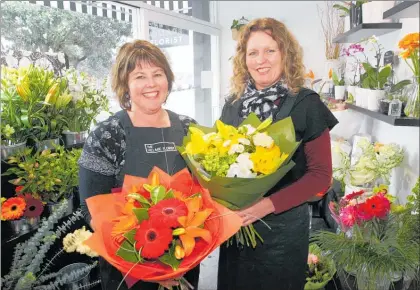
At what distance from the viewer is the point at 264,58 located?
109 cm

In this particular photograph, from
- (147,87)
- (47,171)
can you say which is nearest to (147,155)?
(147,87)

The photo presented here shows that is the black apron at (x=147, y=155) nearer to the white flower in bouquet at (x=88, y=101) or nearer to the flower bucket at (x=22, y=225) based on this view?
the white flower in bouquet at (x=88, y=101)

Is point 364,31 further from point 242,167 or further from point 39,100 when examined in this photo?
point 39,100

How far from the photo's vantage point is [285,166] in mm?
919

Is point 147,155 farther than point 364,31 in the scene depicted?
No

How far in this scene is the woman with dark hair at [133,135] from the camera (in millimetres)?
1112

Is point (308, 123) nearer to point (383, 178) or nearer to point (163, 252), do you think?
point (383, 178)

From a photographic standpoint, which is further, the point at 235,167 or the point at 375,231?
the point at 375,231

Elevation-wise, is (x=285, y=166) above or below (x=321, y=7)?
below

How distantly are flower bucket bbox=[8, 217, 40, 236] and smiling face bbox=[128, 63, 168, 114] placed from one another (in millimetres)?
706

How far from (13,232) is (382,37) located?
158 centimetres

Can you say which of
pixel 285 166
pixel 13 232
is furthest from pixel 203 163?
pixel 13 232

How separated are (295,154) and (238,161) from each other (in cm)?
26

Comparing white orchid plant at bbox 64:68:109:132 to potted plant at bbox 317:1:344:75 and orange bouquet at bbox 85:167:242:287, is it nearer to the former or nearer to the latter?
orange bouquet at bbox 85:167:242:287
